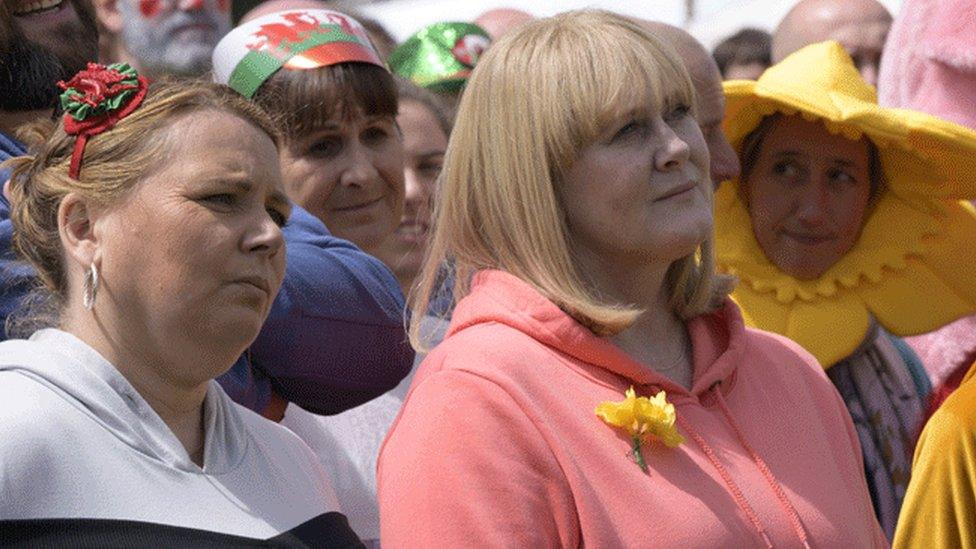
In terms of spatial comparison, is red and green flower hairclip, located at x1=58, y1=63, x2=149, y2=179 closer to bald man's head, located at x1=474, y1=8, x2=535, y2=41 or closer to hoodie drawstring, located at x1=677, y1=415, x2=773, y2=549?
hoodie drawstring, located at x1=677, y1=415, x2=773, y2=549

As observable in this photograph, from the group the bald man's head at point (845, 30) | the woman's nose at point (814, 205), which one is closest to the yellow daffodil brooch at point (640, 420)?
the woman's nose at point (814, 205)

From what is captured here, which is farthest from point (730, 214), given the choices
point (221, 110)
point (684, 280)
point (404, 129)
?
point (221, 110)

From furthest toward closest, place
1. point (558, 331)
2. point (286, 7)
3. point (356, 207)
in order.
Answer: point (286, 7)
point (356, 207)
point (558, 331)

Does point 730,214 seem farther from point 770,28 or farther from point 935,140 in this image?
point 770,28

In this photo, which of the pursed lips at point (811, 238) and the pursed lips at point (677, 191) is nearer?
the pursed lips at point (677, 191)

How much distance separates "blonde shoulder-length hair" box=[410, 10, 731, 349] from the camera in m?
2.61

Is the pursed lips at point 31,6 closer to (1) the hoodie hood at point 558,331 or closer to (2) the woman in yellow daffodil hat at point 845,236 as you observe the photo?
(1) the hoodie hood at point 558,331

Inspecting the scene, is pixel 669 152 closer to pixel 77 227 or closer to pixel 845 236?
pixel 77 227

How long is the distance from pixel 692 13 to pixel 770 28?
386 mm

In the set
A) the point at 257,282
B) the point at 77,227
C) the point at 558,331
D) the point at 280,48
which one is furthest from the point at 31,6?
the point at 558,331

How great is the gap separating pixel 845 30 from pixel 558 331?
3389mm

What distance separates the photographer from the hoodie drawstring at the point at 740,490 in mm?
2475

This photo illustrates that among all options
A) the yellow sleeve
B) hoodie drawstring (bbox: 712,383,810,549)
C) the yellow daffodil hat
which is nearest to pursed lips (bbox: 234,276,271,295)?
hoodie drawstring (bbox: 712,383,810,549)

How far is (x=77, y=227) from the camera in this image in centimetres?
231
